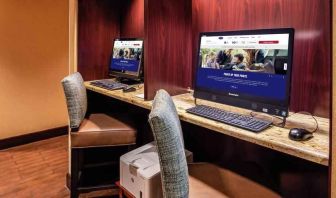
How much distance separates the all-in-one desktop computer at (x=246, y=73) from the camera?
51.0 inches

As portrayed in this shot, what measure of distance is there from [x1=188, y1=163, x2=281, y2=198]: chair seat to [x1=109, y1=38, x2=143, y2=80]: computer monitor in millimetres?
1255

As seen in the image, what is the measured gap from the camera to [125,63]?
254 centimetres

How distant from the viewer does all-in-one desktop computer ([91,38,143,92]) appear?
7.89 feet

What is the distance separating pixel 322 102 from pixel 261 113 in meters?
0.31

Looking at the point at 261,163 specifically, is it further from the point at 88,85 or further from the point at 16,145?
the point at 16,145

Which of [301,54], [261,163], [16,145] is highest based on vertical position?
[301,54]

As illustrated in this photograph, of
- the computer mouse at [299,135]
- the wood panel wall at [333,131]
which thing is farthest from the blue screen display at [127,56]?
the wood panel wall at [333,131]

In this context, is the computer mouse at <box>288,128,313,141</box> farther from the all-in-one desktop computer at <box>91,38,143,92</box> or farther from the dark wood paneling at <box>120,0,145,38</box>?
the dark wood paneling at <box>120,0,145,38</box>

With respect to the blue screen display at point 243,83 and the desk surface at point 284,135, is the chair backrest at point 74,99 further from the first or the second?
the blue screen display at point 243,83

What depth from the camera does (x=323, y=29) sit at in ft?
4.64

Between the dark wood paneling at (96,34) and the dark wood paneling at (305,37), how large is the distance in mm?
1420

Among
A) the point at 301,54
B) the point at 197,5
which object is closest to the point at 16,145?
the point at 197,5

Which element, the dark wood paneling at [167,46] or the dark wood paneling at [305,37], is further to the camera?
the dark wood paneling at [167,46]

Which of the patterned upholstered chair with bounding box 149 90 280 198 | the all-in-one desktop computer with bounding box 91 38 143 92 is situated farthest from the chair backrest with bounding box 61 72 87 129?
the patterned upholstered chair with bounding box 149 90 280 198
